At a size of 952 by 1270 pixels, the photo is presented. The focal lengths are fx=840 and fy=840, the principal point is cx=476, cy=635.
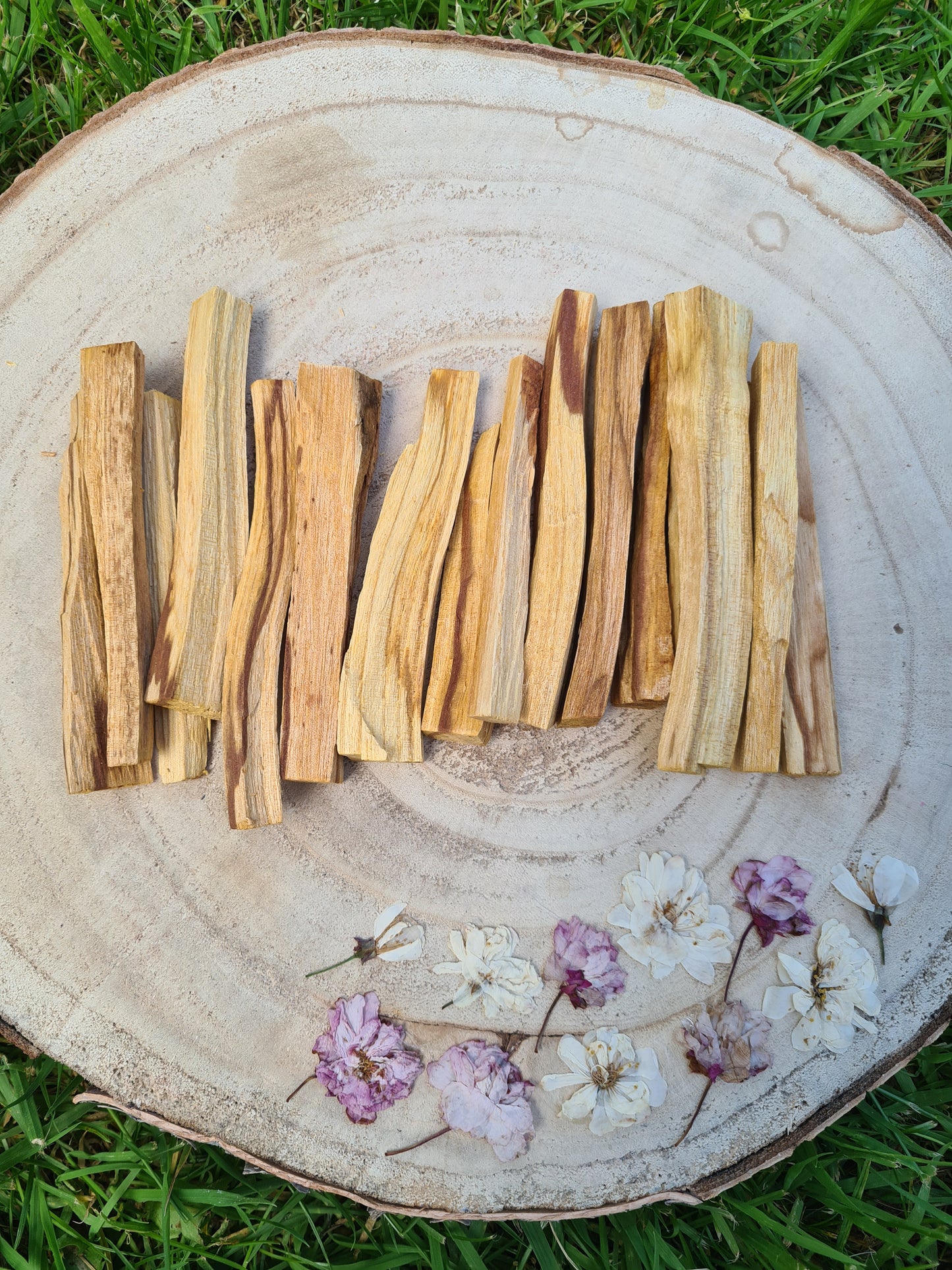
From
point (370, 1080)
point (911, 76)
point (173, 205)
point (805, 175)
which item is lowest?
point (370, 1080)

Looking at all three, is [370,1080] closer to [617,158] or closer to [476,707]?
[476,707]

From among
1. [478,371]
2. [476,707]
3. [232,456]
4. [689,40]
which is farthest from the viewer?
[689,40]

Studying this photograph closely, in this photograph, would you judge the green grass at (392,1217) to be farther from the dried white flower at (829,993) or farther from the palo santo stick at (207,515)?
the palo santo stick at (207,515)

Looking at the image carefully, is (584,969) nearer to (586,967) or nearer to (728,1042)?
(586,967)

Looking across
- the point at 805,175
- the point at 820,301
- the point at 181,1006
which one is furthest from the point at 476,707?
the point at 805,175

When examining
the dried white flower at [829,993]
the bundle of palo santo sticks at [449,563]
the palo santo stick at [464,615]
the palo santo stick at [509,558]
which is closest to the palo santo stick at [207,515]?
the bundle of palo santo sticks at [449,563]

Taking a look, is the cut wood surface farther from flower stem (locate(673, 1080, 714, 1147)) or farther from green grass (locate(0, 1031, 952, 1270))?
flower stem (locate(673, 1080, 714, 1147))

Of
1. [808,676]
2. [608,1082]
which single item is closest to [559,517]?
[808,676]
